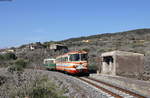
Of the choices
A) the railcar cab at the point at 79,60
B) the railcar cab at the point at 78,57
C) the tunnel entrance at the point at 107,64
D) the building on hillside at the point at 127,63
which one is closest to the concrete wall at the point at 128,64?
the building on hillside at the point at 127,63

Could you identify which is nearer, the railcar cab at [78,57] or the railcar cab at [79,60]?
the railcar cab at [79,60]

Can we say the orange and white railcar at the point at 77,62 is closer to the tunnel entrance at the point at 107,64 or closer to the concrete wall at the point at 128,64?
the tunnel entrance at the point at 107,64

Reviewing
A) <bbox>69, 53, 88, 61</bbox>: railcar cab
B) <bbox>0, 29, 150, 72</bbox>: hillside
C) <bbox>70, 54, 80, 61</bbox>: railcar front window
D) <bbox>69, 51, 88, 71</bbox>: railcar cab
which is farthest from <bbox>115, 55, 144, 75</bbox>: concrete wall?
<bbox>0, 29, 150, 72</bbox>: hillside

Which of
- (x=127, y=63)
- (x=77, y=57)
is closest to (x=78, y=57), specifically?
(x=77, y=57)

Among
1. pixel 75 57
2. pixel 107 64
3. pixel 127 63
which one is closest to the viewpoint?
pixel 127 63

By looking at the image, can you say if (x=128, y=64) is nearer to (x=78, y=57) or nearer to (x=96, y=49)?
(x=78, y=57)

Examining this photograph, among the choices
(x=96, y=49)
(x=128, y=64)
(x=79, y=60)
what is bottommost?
(x=128, y=64)

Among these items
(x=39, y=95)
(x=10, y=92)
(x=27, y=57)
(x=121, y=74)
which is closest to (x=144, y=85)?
(x=39, y=95)

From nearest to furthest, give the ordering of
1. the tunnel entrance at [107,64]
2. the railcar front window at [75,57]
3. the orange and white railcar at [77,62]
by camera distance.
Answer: the orange and white railcar at [77,62] → the railcar front window at [75,57] → the tunnel entrance at [107,64]

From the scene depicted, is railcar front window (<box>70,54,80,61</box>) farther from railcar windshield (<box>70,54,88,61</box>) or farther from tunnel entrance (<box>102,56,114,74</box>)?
tunnel entrance (<box>102,56,114,74</box>)

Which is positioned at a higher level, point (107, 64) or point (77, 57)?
point (77, 57)

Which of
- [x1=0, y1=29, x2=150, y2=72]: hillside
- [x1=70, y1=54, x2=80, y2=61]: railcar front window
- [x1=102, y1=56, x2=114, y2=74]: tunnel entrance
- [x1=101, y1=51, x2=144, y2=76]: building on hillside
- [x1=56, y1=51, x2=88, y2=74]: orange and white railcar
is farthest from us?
[x1=0, y1=29, x2=150, y2=72]: hillside

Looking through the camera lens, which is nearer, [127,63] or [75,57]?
[127,63]

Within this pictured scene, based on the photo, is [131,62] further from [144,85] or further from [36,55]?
[36,55]
